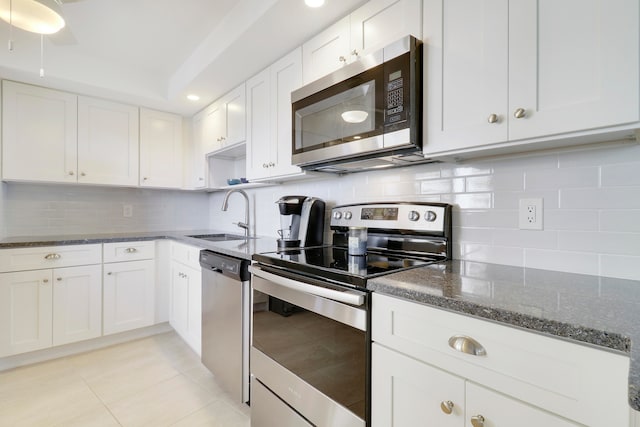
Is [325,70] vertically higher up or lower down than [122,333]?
higher up

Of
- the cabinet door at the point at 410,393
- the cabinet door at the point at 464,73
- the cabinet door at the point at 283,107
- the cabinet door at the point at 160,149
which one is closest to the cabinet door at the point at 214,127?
the cabinet door at the point at 160,149

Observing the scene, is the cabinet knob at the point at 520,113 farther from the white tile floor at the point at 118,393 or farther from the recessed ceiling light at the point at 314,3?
the white tile floor at the point at 118,393

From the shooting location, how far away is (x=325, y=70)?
5.43 ft

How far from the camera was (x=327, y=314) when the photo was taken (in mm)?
1113

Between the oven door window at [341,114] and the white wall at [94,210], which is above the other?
the oven door window at [341,114]

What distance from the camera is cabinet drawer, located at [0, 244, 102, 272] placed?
219 cm

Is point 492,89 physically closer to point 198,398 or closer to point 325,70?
point 325,70

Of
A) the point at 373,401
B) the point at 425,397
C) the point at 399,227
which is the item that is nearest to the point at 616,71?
the point at 399,227

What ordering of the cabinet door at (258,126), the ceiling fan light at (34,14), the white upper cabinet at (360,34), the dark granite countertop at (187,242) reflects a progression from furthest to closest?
the cabinet door at (258,126), the dark granite countertop at (187,242), the white upper cabinet at (360,34), the ceiling fan light at (34,14)

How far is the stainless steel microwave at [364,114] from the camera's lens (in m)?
1.21

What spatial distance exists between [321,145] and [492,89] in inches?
32.0

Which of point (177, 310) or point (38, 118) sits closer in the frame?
point (38, 118)

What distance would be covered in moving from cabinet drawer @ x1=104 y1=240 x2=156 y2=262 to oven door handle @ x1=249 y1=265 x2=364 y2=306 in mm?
1783

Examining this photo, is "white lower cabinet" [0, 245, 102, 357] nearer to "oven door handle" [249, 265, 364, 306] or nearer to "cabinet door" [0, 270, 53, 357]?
"cabinet door" [0, 270, 53, 357]
